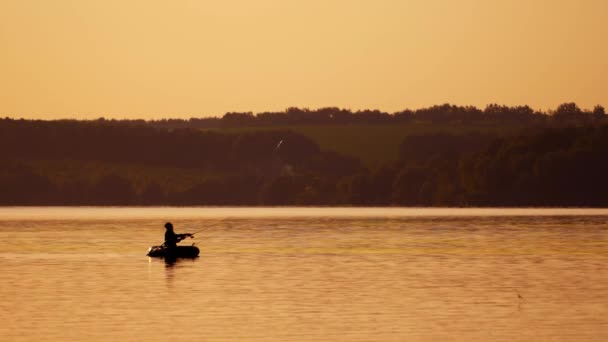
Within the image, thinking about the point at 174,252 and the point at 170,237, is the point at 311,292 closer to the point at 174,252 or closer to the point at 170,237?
the point at 170,237

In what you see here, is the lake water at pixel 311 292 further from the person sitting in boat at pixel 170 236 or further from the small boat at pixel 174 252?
the person sitting in boat at pixel 170 236

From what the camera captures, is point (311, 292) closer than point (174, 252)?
Yes

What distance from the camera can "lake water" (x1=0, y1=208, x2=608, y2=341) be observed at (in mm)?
36500

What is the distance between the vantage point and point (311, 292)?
48.9 metres

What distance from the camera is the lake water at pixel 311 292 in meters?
36.5

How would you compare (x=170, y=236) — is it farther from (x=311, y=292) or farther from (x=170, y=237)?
(x=311, y=292)

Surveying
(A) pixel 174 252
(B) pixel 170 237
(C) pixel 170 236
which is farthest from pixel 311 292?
(A) pixel 174 252

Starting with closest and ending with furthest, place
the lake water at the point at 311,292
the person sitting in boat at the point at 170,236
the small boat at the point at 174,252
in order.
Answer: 1. the lake water at the point at 311,292
2. the person sitting in boat at the point at 170,236
3. the small boat at the point at 174,252

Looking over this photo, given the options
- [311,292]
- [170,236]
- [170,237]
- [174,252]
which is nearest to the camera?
[311,292]

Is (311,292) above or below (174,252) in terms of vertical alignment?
below

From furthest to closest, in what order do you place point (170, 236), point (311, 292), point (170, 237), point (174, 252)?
point (174, 252) < point (170, 237) < point (170, 236) < point (311, 292)

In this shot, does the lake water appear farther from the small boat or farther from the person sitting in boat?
the person sitting in boat

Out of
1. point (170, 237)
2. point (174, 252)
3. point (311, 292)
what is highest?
point (170, 237)

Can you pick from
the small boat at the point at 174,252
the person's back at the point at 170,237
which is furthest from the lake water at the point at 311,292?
the person's back at the point at 170,237
